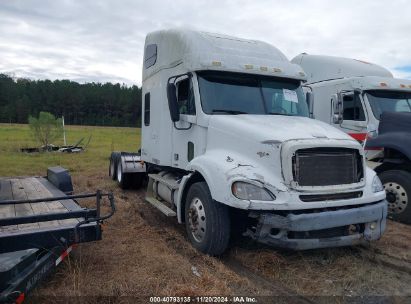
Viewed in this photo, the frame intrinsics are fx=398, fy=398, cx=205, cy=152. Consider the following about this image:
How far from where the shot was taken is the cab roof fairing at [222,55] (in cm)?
600

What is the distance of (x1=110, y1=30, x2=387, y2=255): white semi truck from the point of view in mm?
4594

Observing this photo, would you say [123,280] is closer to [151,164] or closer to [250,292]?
[250,292]

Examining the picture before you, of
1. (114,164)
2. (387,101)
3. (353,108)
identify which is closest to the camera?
(387,101)

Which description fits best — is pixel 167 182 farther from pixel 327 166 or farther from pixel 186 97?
pixel 327 166

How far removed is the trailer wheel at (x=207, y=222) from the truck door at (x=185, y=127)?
1060 mm

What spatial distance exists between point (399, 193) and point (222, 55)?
12.6ft

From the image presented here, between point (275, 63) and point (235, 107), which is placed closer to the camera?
point (235, 107)

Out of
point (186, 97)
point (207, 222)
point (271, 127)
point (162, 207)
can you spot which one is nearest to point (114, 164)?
point (162, 207)

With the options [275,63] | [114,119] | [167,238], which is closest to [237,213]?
[167,238]

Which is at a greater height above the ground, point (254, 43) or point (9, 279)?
point (254, 43)

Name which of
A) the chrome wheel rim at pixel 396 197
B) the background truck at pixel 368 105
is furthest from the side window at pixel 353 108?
the chrome wheel rim at pixel 396 197

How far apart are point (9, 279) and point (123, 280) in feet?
4.14

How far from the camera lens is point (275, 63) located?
643cm

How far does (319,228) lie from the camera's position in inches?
177
